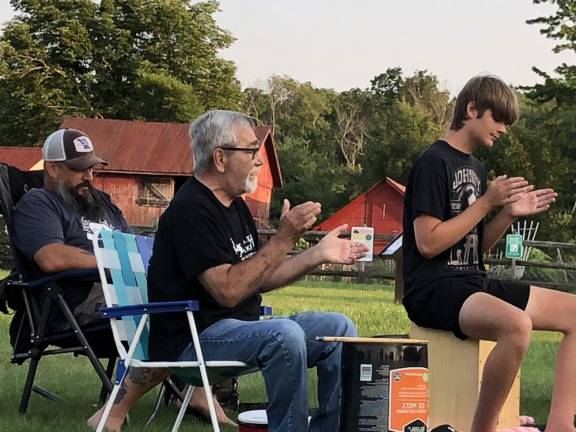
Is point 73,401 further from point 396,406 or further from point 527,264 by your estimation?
point 527,264

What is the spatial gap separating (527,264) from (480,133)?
691 inches

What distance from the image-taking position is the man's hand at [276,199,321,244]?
133 inches

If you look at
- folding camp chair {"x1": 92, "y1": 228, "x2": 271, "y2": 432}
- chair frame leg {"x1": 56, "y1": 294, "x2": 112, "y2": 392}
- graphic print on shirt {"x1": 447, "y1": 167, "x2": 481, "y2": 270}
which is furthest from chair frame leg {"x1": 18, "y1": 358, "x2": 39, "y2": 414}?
graphic print on shirt {"x1": 447, "y1": 167, "x2": 481, "y2": 270}

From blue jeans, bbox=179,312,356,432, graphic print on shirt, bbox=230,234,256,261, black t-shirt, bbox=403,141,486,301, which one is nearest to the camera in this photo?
blue jeans, bbox=179,312,356,432

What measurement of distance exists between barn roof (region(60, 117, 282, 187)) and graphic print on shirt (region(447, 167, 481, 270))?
34895mm

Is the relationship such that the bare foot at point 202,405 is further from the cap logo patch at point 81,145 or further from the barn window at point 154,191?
the barn window at point 154,191

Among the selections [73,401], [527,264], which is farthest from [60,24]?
[73,401]

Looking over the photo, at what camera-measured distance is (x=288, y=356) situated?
333cm

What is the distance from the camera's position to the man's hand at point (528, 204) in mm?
3979

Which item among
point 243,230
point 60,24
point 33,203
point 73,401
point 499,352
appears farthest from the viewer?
point 60,24

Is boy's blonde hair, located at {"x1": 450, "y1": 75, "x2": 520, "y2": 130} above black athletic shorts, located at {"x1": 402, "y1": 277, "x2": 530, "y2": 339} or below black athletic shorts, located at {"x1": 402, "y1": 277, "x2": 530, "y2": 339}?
above

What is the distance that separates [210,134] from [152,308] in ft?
2.25

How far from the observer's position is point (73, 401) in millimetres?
5457

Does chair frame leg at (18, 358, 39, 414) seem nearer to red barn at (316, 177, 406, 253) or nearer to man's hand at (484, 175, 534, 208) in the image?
man's hand at (484, 175, 534, 208)
